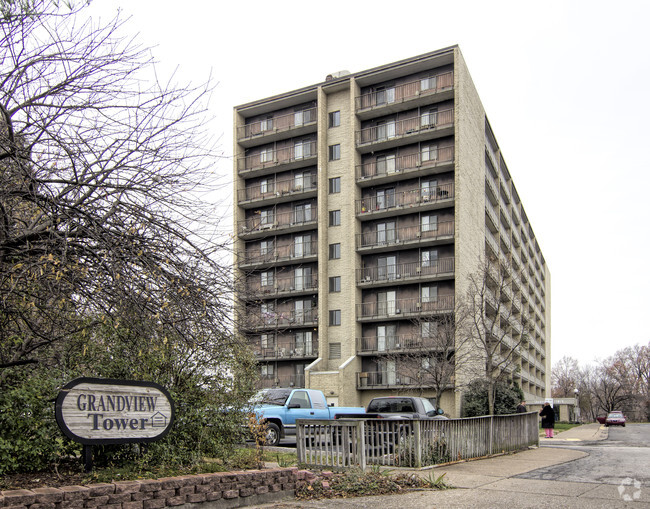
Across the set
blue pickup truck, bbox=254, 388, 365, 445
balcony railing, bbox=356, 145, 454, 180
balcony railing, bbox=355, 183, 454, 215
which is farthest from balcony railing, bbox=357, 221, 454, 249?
blue pickup truck, bbox=254, 388, 365, 445

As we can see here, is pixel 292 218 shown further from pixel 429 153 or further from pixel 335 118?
pixel 429 153

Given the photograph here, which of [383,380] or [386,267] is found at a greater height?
[386,267]

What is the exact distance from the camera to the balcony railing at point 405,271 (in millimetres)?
40500

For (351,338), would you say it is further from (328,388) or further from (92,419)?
(92,419)

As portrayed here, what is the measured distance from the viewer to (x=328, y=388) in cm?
4078

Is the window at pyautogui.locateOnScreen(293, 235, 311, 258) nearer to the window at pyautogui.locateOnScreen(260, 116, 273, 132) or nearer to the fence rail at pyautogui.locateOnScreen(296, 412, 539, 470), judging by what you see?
the window at pyautogui.locateOnScreen(260, 116, 273, 132)

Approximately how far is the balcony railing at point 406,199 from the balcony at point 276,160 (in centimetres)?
521

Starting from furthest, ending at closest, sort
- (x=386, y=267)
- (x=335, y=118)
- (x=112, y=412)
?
(x=335, y=118) < (x=386, y=267) < (x=112, y=412)

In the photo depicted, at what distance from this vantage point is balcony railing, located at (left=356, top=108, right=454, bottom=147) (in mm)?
41875

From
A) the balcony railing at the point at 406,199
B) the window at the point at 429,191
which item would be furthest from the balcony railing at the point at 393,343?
the window at the point at 429,191

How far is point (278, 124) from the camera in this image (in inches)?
1893

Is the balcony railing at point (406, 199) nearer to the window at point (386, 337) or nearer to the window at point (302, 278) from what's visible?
the window at point (302, 278)

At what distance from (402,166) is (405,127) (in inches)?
104

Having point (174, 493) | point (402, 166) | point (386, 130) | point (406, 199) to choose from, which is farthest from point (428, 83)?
point (174, 493)
